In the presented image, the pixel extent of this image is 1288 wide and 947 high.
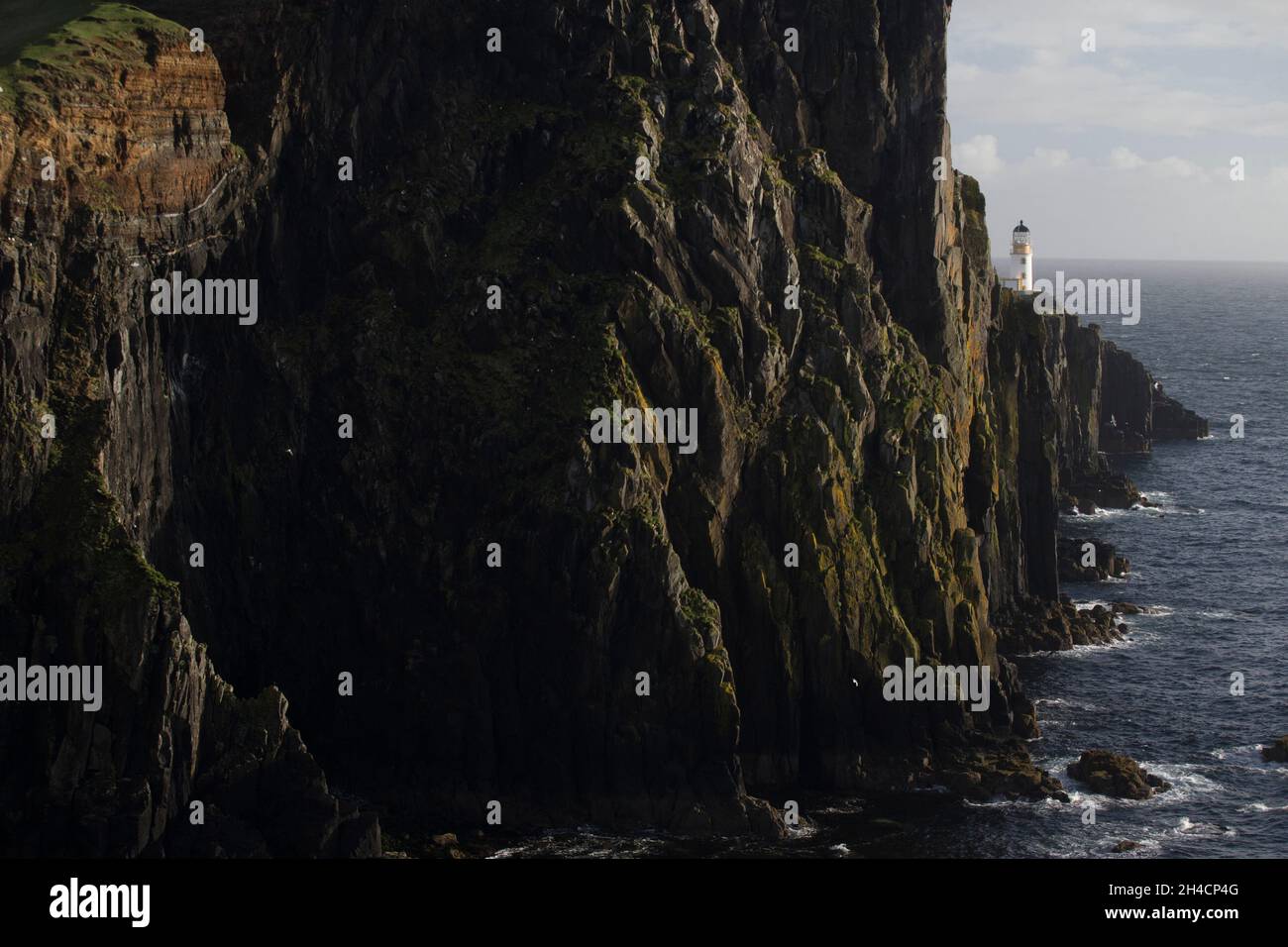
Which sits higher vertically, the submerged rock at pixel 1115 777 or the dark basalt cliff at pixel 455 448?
the dark basalt cliff at pixel 455 448

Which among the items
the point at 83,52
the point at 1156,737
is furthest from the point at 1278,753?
the point at 83,52

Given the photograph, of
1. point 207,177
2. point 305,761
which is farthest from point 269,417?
point 305,761

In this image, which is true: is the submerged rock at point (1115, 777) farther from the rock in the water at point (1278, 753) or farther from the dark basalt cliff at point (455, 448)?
the rock in the water at point (1278, 753)

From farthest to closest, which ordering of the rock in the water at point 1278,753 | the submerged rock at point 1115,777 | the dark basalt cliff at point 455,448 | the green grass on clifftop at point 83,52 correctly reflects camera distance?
the rock in the water at point 1278,753
the submerged rock at point 1115,777
the green grass on clifftop at point 83,52
the dark basalt cliff at point 455,448

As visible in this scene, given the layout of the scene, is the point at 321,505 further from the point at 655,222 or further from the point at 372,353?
the point at 655,222

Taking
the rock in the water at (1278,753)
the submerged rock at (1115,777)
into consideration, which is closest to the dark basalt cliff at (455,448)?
the submerged rock at (1115,777)

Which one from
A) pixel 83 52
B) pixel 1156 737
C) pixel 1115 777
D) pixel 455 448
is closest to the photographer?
pixel 83 52

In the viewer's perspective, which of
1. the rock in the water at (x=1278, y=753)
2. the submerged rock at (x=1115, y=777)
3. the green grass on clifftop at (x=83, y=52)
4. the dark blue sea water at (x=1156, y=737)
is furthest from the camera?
the rock in the water at (x=1278, y=753)

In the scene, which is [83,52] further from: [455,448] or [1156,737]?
[1156,737]
